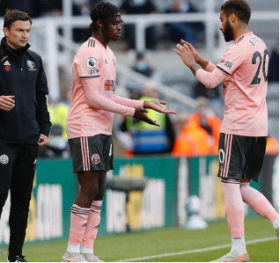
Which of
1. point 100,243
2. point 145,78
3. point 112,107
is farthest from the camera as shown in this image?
point 145,78

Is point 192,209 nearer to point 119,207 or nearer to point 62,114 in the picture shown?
point 119,207

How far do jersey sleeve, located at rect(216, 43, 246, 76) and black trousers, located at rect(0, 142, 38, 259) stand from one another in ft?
5.87

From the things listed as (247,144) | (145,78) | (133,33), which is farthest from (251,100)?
(133,33)

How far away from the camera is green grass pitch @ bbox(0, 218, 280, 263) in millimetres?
9625

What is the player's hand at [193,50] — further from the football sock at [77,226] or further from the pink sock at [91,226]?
the football sock at [77,226]

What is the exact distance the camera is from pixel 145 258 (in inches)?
379

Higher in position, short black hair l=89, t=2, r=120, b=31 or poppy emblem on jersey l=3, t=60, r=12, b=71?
short black hair l=89, t=2, r=120, b=31

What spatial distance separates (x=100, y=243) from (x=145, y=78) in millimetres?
8149

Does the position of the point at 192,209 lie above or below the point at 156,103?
below

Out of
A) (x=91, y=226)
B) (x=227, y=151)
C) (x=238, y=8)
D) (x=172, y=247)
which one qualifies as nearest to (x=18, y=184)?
(x=91, y=226)

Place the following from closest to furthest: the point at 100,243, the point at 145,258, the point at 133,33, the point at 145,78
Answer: the point at 145,258, the point at 100,243, the point at 145,78, the point at 133,33

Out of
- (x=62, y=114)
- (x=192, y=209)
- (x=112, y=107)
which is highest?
(x=112, y=107)

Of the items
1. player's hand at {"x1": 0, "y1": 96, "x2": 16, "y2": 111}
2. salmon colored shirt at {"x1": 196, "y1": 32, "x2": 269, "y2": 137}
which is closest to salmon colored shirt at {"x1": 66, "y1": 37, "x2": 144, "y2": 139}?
player's hand at {"x1": 0, "y1": 96, "x2": 16, "y2": 111}

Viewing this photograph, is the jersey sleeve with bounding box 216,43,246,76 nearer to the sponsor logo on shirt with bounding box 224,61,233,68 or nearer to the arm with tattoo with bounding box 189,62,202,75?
the sponsor logo on shirt with bounding box 224,61,233,68
